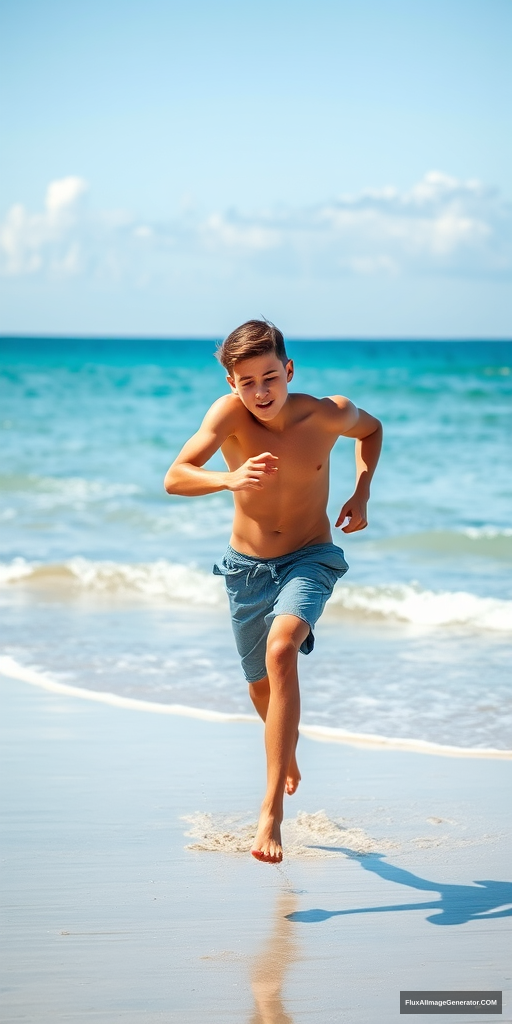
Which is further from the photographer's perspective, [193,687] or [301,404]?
[193,687]

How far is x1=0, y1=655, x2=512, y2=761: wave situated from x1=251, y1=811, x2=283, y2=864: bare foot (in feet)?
5.05

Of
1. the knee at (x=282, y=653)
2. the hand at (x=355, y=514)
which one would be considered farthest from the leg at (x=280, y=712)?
the hand at (x=355, y=514)

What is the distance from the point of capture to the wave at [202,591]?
734cm

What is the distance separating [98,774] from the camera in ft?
14.5

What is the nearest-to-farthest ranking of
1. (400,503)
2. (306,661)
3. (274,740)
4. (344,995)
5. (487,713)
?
(344,995)
(274,740)
(487,713)
(306,661)
(400,503)

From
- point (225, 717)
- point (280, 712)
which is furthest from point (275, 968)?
point (225, 717)

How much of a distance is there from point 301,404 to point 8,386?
29.4m

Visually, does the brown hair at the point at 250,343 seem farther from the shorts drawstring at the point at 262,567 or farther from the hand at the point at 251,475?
the shorts drawstring at the point at 262,567

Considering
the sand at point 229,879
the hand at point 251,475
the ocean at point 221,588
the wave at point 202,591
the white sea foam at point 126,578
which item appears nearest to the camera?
the sand at point 229,879

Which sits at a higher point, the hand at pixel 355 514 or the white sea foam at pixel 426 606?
the hand at pixel 355 514

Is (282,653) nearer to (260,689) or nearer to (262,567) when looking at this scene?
(262,567)

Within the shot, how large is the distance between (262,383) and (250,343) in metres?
0.13

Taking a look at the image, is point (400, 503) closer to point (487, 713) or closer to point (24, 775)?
point (487, 713)

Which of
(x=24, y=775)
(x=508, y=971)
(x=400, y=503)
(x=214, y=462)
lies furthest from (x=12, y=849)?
(x=214, y=462)
